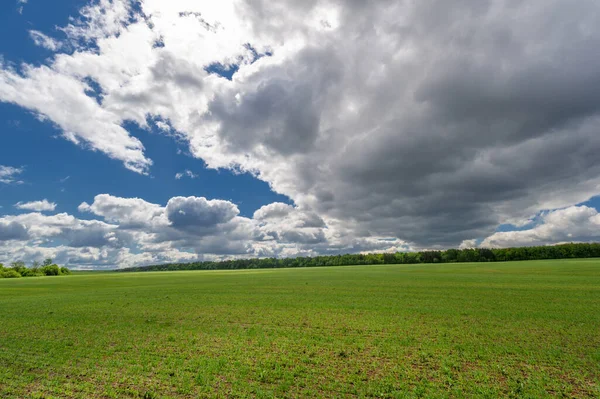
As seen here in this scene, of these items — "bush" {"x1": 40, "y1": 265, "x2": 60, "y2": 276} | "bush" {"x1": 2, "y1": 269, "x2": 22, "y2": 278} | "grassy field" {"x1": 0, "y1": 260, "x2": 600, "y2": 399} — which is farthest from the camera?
"bush" {"x1": 40, "y1": 265, "x2": 60, "y2": 276}

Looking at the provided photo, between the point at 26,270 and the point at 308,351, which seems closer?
the point at 308,351

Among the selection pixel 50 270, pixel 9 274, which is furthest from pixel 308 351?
pixel 50 270

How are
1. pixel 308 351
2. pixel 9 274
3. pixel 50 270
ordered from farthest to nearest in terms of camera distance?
pixel 50 270, pixel 9 274, pixel 308 351

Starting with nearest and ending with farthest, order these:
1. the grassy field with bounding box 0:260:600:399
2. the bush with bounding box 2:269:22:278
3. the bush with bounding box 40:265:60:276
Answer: the grassy field with bounding box 0:260:600:399 → the bush with bounding box 2:269:22:278 → the bush with bounding box 40:265:60:276

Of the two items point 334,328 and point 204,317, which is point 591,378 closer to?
point 334,328

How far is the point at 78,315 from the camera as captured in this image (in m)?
26.1

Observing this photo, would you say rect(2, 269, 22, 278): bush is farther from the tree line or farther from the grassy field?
the grassy field

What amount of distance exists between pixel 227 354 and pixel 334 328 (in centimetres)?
763

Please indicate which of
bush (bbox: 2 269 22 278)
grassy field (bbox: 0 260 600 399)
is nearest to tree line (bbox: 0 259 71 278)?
bush (bbox: 2 269 22 278)

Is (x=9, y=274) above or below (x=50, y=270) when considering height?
below

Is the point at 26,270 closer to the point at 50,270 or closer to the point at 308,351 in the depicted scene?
the point at 50,270

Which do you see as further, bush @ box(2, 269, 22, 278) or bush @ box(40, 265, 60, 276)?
bush @ box(40, 265, 60, 276)

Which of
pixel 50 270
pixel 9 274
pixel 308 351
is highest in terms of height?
pixel 50 270

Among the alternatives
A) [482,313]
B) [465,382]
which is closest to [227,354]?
[465,382]
